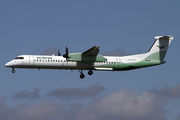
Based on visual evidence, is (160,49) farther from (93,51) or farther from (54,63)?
(54,63)

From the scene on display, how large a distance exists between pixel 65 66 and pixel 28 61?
3982 mm

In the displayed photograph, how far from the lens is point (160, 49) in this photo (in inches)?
1660

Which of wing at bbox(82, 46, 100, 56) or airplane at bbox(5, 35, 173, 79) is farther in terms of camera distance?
airplane at bbox(5, 35, 173, 79)

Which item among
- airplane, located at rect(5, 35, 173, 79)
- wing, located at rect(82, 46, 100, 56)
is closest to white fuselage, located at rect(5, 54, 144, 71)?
airplane, located at rect(5, 35, 173, 79)

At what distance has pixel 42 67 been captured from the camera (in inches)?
1555

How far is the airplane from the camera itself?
3922cm

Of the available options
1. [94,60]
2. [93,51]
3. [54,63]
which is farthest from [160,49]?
[54,63]

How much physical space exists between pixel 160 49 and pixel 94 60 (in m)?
8.08

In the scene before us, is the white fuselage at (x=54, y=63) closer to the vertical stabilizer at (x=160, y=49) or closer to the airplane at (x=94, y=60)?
the airplane at (x=94, y=60)

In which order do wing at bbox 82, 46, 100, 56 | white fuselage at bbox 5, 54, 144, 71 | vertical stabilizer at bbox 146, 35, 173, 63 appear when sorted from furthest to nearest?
vertical stabilizer at bbox 146, 35, 173, 63 → white fuselage at bbox 5, 54, 144, 71 → wing at bbox 82, 46, 100, 56

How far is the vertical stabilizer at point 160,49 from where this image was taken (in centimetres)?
4191

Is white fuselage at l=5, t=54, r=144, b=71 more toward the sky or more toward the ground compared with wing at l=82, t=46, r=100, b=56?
more toward the ground

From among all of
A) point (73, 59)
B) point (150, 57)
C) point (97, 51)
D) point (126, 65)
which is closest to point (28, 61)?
point (73, 59)

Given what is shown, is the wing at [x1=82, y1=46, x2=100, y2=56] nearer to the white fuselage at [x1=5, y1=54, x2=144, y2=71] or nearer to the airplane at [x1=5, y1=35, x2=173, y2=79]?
the airplane at [x1=5, y1=35, x2=173, y2=79]
